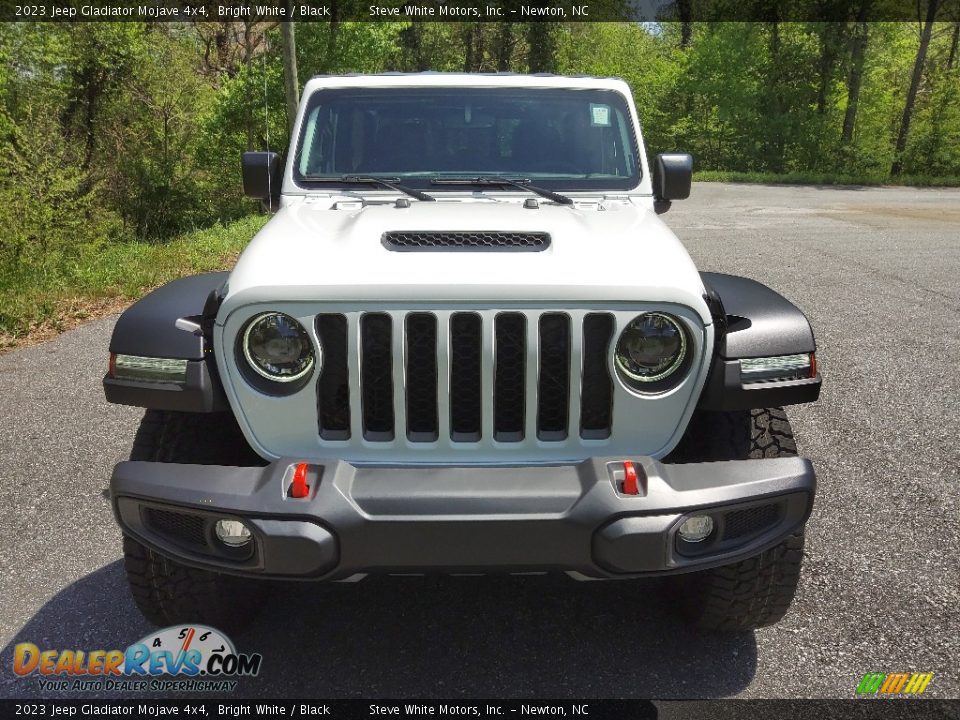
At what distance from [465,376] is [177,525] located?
2.99 feet

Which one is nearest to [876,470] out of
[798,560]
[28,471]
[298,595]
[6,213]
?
[798,560]

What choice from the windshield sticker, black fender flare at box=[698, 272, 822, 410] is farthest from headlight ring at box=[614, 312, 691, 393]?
the windshield sticker

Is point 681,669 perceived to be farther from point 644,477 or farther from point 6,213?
point 6,213

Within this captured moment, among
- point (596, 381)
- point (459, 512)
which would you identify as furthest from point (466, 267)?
point (459, 512)

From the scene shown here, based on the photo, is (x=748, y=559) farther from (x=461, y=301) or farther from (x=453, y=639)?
(x=461, y=301)

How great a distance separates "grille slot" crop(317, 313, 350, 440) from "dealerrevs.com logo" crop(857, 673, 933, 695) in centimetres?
184

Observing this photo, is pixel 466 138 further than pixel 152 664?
Yes

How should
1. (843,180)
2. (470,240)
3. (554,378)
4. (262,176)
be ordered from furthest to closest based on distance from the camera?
(843,180) → (262,176) → (470,240) → (554,378)

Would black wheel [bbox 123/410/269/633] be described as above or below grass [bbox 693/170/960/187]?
above

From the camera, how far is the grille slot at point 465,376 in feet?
7.73

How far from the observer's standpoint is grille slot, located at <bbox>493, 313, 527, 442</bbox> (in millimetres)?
2354

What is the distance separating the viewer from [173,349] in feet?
8.22

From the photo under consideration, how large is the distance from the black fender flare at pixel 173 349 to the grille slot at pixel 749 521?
1.50 meters

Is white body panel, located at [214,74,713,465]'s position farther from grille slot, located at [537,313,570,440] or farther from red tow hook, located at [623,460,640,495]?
red tow hook, located at [623,460,640,495]
